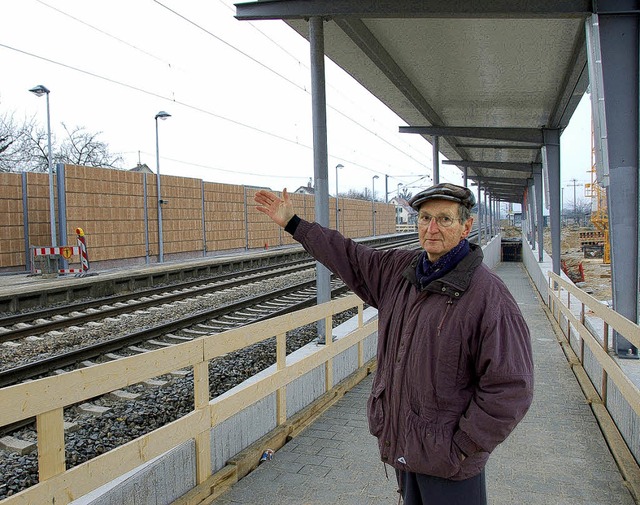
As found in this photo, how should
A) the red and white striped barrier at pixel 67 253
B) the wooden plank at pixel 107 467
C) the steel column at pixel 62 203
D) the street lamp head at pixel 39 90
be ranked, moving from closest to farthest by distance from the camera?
the wooden plank at pixel 107 467 < the red and white striped barrier at pixel 67 253 < the street lamp head at pixel 39 90 < the steel column at pixel 62 203

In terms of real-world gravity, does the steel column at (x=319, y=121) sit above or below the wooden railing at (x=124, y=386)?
above

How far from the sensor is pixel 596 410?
513 centimetres

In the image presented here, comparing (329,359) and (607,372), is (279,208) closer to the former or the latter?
(329,359)

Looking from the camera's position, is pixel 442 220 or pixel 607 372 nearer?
pixel 442 220

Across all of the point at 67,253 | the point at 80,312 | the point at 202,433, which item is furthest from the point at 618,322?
the point at 67,253

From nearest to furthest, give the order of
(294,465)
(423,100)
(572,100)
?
(294,465)
(572,100)
(423,100)

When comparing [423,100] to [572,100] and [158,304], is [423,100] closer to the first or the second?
[572,100]

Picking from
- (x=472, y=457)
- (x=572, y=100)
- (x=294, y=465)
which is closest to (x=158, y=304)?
(x=294, y=465)

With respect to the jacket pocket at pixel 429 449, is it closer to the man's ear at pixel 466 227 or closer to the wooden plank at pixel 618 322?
the man's ear at pixel 466 227

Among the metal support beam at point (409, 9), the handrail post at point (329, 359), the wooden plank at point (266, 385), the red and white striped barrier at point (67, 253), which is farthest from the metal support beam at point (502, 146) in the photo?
the wooden plank at point (266, 385)

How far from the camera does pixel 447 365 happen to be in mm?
2102

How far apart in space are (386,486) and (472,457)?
70.8 inches

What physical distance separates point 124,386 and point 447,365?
1.68 metres

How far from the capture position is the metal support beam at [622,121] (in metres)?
5.38
